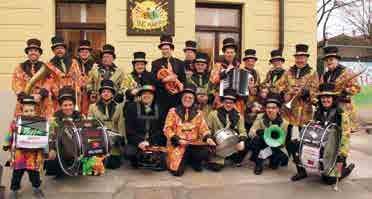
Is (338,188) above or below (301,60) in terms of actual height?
below

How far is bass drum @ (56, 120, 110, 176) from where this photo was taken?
18.2ft

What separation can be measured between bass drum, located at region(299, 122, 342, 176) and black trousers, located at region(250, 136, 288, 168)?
34.4 inches

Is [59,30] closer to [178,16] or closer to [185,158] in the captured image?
[178,16]

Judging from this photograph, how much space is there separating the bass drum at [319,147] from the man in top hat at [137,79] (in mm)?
2490

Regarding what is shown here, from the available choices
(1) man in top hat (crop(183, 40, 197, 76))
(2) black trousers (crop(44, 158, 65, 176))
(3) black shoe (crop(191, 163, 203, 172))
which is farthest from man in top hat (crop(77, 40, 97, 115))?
(3) black shoe (crop(191, 163, 203, 172))

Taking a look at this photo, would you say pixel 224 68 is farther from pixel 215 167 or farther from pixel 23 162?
pixel 23 162

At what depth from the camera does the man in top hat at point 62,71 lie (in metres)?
6.67

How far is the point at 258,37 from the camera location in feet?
32.3

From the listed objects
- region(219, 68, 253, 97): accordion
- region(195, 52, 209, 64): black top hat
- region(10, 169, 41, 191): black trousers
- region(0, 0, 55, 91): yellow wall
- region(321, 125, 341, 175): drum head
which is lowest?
region(10, 169, 41, 191): black trousers

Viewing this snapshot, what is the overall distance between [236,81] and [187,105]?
0.90 m

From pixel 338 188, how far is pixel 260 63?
166 inches

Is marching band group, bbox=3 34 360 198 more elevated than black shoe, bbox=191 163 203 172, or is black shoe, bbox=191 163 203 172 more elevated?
marching band group, bbox=3 34 360 198

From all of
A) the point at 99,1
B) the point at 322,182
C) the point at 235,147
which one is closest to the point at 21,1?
the point at 99,1

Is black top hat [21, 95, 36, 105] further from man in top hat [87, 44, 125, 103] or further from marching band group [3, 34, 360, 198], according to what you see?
man in top hat [87, 44, 125, 103]
